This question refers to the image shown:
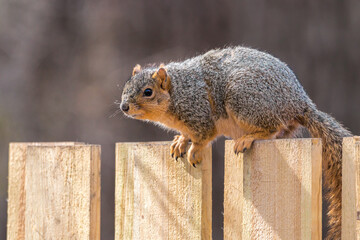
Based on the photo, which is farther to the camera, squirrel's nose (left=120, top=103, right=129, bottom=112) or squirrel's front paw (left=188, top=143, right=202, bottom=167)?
squirrel's nose (left=120, top=103, right=129, bottom=112)

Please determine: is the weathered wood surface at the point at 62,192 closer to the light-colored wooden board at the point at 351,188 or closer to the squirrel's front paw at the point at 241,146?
the squirrel's front paw at the point at 241,146

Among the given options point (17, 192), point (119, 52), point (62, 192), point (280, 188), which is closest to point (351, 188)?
point (280, 188)

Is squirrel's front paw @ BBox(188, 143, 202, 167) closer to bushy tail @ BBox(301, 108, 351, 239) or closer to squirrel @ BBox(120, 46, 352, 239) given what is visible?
squirrel @ BBox(120, 46, 352, 239)

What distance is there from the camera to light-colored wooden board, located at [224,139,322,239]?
1.03 metres

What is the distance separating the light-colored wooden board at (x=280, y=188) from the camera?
1.03 m

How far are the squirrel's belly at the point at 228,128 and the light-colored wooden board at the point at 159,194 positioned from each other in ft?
1.14

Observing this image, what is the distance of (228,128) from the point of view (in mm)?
1561

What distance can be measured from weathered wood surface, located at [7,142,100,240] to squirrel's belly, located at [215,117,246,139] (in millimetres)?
414

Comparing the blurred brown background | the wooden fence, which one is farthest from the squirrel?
the blurred brown background

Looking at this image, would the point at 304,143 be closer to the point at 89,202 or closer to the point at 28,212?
the point at 89,202

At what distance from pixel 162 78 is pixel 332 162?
600 mm

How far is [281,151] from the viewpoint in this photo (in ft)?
3.50

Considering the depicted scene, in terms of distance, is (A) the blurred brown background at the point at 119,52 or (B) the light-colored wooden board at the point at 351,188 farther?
(A) the blurred brown background at the point at 119,52

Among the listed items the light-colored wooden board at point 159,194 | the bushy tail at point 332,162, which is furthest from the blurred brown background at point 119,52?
the light-colored wooden board at point 159,194
